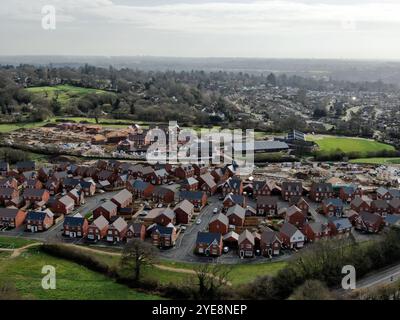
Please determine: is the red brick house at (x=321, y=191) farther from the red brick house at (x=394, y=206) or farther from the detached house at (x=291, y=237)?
the detached house at (x=291, y=237)

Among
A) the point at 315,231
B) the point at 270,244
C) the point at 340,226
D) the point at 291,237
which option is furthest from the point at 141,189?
the point at 340,226

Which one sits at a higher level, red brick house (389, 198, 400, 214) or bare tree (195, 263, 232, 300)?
red brick house (389, 198, 400, 214)

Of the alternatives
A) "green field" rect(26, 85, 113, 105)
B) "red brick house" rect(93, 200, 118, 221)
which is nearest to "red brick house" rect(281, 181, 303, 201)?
"red brick house" rect(93, 200, 118, 221)

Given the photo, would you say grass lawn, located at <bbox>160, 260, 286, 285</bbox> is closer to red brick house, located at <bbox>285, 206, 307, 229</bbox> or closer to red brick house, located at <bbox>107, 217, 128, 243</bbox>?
red brick house, located at <bbox>107, 217, 128, 243</bbox>

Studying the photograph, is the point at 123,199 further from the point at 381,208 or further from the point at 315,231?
the point at 381,208

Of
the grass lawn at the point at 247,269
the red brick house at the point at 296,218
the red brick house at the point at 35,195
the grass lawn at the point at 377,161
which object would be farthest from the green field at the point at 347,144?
the red brick house at the point at 35,195
